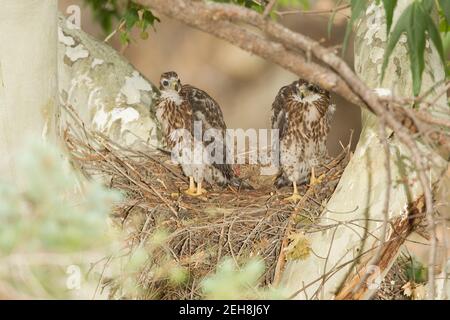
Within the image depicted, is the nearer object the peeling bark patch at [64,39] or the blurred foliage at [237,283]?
the blurred foliage at [237,283]

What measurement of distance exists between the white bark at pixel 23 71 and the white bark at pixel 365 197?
59.1 inches

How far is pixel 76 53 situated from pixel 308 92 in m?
1.65

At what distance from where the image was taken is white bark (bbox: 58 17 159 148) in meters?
6.16

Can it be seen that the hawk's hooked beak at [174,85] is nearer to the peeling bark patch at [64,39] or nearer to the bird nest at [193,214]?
the bird nest at [193,214]

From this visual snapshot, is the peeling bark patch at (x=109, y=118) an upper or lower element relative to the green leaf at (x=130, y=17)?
lower

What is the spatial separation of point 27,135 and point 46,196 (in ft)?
0.99

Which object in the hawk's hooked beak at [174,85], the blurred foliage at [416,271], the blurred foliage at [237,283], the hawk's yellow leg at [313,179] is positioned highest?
the hawk's hooked beak at [174,85]

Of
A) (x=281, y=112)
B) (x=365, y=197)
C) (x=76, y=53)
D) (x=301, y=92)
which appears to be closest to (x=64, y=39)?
(x=76, y=53)

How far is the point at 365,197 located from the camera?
458cm

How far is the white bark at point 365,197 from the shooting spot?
4.49 metres

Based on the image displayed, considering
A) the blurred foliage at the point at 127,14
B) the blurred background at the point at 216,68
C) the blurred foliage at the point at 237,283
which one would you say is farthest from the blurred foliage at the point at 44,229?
the blurred background at the point at 216,68

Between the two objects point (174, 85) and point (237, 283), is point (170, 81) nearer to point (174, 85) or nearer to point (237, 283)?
point (174, 85)

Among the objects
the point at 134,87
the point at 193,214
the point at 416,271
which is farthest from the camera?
the point at 134,87
